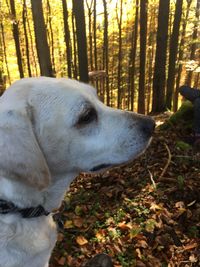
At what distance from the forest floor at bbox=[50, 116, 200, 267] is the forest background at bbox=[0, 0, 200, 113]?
4.95 m

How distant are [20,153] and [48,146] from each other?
14.8 inches

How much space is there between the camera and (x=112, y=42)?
96.5 ft

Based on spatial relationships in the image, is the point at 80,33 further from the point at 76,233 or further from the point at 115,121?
the point at 115,121

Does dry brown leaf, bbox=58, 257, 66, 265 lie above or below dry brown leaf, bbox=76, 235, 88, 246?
below

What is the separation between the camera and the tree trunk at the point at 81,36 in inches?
358

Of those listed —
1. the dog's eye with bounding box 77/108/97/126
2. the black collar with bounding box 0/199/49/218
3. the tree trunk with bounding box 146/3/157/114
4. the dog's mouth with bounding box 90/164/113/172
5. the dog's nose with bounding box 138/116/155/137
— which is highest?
the dog's eye with bounding box 77/108/97/126

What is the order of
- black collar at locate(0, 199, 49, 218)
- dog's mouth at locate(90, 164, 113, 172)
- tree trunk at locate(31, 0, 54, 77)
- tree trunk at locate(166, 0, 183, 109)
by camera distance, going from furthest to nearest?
tree trunk at locate(166, 0, 183, 109)
tree trunk at locate(31, 0, 54, 77)
dog's mouth at locate(90, 164, 113, 172)
black collar at locate(0, 199, 49, 218)

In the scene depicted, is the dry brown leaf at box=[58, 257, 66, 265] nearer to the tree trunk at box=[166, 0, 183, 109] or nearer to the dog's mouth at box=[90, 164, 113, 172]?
the dog's mouth at box=[90, 164, 113, 172]

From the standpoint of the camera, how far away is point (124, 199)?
14.7 feet

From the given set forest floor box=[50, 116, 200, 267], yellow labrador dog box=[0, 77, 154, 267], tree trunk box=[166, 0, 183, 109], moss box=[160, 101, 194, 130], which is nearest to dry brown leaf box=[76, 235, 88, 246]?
forest floor box=[50, 116, 200, 267]

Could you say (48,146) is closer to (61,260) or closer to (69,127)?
(69,127)

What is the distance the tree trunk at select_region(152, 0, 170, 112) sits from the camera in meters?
11.6

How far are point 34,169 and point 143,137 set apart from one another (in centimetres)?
89

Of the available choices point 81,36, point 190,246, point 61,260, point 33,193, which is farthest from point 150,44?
point 33,193
